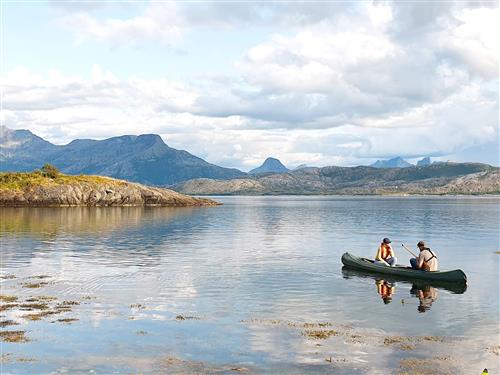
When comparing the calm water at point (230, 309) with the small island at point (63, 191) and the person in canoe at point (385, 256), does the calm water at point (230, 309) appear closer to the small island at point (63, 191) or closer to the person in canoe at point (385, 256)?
the person in canoe at point (385, 256)

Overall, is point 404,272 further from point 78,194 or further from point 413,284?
point 78,194

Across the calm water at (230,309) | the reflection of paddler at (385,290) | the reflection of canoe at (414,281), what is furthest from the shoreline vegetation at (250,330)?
the reflection of canoe at (414,281)

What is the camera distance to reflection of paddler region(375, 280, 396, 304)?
3747cm

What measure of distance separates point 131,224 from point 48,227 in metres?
17.6

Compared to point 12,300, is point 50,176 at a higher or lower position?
higher

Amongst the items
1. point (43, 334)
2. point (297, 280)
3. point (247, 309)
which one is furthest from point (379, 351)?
point (297, 280)

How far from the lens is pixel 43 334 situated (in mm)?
26078

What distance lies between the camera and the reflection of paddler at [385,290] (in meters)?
37.5

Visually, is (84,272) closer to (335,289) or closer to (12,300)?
(12,300)

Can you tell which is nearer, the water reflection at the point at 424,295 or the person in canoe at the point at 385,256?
the water reflection at the point at 424,295

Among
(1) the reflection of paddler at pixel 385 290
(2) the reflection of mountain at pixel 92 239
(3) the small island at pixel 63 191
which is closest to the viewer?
(1) the reflection of paddler at pixel 385 290

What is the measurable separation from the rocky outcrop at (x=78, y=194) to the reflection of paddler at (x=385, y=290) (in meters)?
147

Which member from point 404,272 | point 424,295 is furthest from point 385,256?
point 424,295

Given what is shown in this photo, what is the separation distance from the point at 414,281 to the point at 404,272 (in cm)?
116
